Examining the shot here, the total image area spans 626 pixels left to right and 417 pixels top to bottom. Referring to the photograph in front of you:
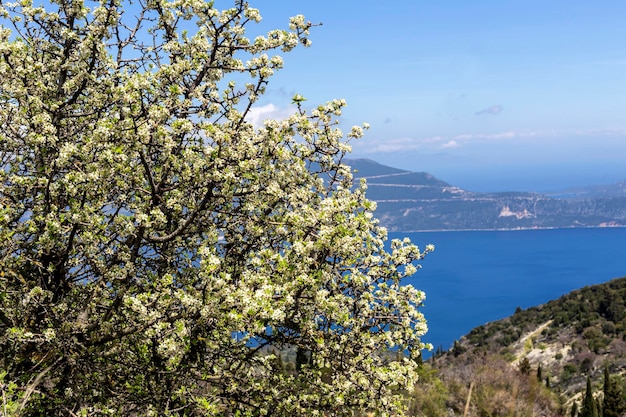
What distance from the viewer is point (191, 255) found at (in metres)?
8.59

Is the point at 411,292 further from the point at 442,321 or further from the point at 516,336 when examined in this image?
the point at 442,321

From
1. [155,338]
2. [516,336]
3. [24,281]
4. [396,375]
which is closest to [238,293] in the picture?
[155,338]

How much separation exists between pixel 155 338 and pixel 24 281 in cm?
257

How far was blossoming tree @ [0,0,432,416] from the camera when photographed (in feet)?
22.3

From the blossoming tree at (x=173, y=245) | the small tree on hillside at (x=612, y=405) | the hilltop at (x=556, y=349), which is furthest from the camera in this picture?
the hilltop at (x=556, y=349)

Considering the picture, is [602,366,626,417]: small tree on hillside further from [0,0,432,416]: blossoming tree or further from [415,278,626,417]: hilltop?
[0,0,432,416]: blossoming tree

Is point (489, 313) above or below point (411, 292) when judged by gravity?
below

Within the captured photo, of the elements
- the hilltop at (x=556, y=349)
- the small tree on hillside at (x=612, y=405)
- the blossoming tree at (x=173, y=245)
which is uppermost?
the blossoming tree at (x=173, y=245)

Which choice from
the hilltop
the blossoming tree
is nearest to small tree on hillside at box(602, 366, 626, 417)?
the hilltop

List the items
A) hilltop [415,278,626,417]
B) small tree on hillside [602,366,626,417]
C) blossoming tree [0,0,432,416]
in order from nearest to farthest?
blossoming tree [0,0,432,416]
small tree on hillside [602,366,626,417]
hilltop [415,278,626,417]

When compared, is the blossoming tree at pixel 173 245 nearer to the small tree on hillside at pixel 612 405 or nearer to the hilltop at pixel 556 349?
the hilltop at pixel 556 349

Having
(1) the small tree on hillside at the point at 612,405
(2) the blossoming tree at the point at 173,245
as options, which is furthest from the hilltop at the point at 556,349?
(2) the blossoming tree at the point at 173,245

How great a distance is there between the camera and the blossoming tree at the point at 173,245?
268 inches

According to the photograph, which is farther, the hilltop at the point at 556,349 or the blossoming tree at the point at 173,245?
the hilltop at the point at 556,349
